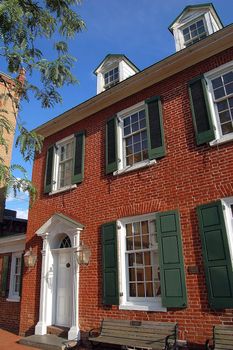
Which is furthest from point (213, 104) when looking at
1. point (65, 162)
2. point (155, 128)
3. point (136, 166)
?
point (65, 162)

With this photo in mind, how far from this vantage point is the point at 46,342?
25.4 ft

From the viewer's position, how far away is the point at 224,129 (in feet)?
22.6

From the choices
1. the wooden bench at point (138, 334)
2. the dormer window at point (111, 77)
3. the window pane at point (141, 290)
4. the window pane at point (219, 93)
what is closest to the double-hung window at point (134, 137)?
the window pane at point (219, 93)

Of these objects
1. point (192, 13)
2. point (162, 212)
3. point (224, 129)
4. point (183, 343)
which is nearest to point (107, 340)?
point (183, 343)

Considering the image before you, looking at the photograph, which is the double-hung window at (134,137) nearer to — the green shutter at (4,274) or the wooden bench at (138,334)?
the wooden bench at (138,334)

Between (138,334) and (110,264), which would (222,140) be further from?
(138,334)

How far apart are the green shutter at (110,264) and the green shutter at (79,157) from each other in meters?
2.10

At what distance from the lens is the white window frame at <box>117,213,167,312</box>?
6.76 metres

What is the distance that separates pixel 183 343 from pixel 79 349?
286 cm

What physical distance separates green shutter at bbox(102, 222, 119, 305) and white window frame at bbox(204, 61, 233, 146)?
3.53 m

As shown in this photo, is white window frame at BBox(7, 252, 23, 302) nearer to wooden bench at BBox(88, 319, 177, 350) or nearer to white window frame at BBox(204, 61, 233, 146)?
wooden bench at BBox(88, 319, 177, 350)

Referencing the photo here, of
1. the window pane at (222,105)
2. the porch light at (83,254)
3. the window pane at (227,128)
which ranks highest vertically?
the window pane at (222,105)

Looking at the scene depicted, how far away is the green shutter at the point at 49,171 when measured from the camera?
10393mm

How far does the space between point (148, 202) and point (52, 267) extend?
13.9 feet
